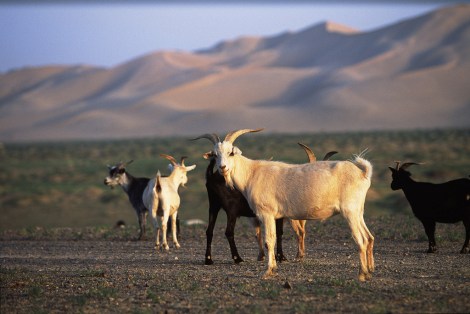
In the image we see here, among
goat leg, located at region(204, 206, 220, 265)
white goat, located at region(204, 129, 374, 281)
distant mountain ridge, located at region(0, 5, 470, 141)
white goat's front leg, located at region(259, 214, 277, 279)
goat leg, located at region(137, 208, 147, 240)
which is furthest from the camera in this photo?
distant mountain ridge, located at region(0, 5, 470, 141)

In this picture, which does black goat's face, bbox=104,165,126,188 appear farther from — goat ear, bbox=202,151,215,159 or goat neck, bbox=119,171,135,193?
goat ear, bbox=202,151,215,159

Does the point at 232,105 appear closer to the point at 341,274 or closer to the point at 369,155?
the point at 369,155

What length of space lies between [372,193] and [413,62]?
488 ft

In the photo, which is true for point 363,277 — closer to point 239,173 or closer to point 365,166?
point 365,166

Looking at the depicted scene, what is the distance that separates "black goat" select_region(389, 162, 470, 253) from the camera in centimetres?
1441

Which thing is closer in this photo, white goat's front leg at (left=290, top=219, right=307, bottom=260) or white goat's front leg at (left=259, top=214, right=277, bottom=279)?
white goat's front leg at (left=259, top=214, right=277, bottom=279)

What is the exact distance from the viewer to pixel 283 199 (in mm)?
12203

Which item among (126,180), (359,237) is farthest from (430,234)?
(126,180)

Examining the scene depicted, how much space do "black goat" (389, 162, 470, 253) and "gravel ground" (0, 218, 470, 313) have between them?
22.0 inches

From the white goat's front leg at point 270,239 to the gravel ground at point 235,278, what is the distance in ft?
0.81

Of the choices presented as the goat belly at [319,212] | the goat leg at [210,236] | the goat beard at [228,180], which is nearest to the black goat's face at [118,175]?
the goat leg at [210,236]

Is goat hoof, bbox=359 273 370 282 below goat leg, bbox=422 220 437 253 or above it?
below

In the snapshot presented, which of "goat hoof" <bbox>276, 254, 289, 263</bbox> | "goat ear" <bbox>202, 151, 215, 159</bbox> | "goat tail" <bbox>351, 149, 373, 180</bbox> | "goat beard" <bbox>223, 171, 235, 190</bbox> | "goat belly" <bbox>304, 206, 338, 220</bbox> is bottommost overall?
"goat hoof" <bbox>276, 254, 289, 263</bbox>

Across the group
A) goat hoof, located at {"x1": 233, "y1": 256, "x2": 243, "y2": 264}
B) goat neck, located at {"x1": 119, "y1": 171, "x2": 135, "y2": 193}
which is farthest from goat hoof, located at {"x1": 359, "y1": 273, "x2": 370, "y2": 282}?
goat neck, located at {"x1": 119, "y1": 171, "x2": 135, "y2": 193}
